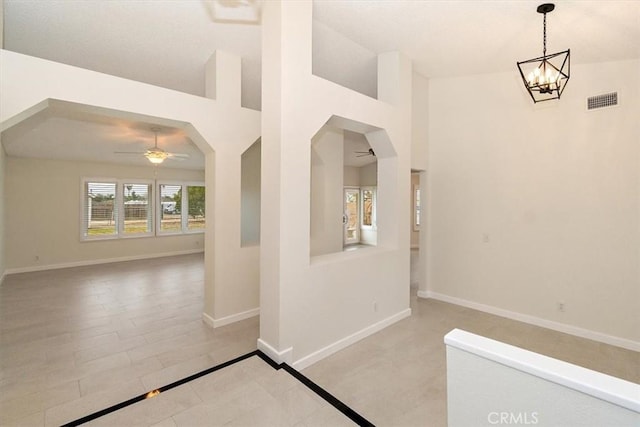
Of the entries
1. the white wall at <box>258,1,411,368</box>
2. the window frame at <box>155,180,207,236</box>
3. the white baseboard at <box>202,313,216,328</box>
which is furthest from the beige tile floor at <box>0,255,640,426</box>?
the window frame at <box>155,180,207,236</box>

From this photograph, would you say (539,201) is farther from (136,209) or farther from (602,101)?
(136,209)

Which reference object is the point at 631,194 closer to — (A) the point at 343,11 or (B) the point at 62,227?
(A) the point at 343,11

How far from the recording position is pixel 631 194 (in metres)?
3.20

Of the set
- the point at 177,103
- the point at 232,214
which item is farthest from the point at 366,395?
the point at 177,103

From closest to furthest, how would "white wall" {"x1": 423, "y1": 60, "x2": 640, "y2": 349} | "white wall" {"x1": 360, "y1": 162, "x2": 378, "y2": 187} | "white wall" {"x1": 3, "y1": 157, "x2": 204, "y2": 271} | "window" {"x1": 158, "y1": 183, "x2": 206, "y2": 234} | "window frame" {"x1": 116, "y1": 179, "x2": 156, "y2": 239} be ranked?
"white wall" {"x1": 423, "y1": 60, "x2": 640, "y2": 349}, "white wall" {"x1": 3, "y1": 157, "x2": 204, "y2": 271}, "window frame" {"x1": 116, "y1": 179, "x2": 156, "y2": 239}, "window" {"x1": 158, "y1": 183, "x2": 206, "y2": 234}, "white wall" {"x1": 360, "y1": 162, "x2": 378, "y2": 187}

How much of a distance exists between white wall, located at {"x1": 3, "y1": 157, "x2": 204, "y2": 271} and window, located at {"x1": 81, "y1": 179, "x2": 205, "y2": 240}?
187 millimetres

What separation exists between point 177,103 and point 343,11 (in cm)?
201

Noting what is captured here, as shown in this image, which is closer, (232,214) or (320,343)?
(320,343)

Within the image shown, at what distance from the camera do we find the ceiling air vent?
3.28 metres

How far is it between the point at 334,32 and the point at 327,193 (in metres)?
2.57

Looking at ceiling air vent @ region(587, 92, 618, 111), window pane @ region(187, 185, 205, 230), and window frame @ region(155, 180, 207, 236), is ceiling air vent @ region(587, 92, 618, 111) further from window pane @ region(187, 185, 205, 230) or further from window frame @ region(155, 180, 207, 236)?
window pane @ region(187, 185, 205, 230)

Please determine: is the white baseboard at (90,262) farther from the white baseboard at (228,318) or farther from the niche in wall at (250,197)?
the white baseboard at (228,318)

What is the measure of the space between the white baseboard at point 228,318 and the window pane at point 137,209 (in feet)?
18.1

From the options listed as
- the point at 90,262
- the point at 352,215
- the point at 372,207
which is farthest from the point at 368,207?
the point at 90,262
